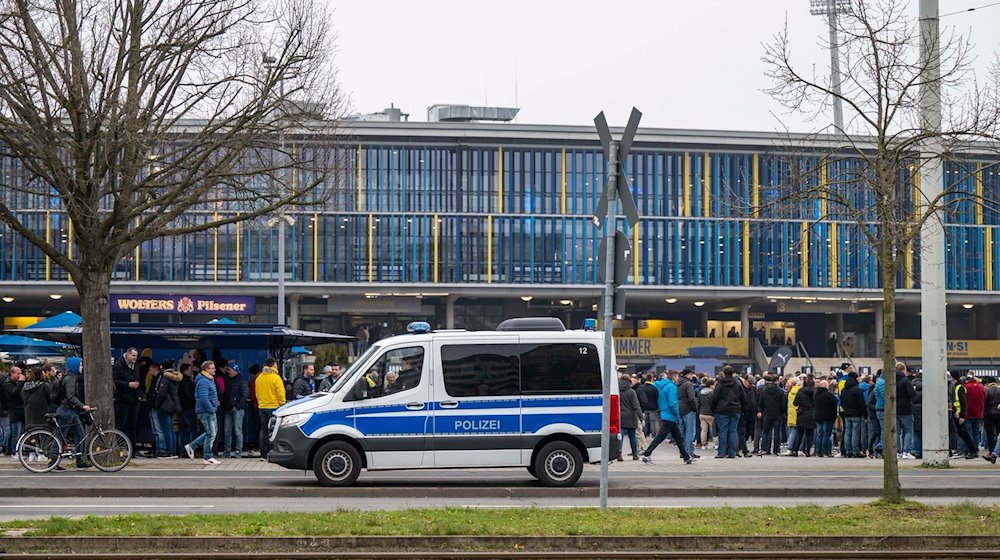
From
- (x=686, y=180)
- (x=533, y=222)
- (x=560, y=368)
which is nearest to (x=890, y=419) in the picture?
(x=560, y=368)

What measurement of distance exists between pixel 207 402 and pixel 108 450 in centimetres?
198

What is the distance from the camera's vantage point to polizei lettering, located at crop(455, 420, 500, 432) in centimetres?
1808

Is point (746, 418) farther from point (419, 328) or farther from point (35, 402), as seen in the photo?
point (35, 402)

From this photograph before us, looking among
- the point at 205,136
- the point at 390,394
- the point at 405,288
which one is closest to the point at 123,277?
the point at 405,288

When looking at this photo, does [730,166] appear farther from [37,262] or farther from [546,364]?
[546,364]

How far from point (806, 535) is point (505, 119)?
70856 mm

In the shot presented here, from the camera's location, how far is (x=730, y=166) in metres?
74.8

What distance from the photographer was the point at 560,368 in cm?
1839

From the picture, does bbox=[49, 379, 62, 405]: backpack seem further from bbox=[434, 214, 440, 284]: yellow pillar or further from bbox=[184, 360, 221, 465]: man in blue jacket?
bbox=[434, 214, 440, 284]: yellow pillar

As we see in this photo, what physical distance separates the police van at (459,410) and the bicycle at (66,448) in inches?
157

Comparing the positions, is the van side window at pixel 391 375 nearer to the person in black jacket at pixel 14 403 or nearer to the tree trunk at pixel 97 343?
the tree trunk at pixel 97 343

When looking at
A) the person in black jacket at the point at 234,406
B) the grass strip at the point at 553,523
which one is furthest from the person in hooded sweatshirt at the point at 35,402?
the grass strip at the point at 553,523

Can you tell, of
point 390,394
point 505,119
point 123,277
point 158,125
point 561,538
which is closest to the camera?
point 561,538

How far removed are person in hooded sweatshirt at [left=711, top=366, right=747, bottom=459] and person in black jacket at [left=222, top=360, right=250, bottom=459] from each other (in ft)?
29.7
